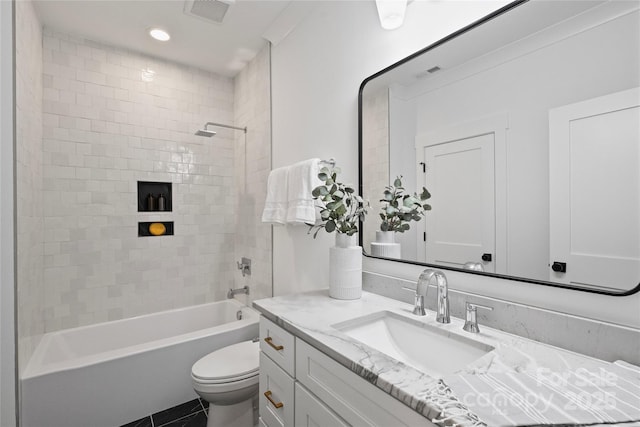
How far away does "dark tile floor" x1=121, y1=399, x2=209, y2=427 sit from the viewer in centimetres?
→ 185

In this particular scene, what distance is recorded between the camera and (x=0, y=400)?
133 centimetres

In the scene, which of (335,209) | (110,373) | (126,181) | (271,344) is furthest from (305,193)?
(126,181)

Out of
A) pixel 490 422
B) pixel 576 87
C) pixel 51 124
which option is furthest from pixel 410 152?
pixel 51 124

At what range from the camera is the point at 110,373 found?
5.85 ft

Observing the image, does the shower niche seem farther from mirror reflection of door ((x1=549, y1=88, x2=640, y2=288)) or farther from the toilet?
mirror reflection of door ((x1=549, y1=88, x2=640, y2=288))

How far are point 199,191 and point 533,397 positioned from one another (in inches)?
108

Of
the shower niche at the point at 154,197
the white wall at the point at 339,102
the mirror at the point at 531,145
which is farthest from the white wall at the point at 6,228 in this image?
the mirror at the point at 531,145

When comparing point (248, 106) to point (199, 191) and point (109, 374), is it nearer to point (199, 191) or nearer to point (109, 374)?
point (199, 191)

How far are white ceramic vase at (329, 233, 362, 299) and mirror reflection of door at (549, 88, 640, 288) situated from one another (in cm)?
71

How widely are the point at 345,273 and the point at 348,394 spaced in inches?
23.0

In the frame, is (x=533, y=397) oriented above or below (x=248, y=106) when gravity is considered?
below

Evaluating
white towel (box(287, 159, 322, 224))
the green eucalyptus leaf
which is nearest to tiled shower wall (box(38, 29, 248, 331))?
white towel (box(287, 159, 322, 224))

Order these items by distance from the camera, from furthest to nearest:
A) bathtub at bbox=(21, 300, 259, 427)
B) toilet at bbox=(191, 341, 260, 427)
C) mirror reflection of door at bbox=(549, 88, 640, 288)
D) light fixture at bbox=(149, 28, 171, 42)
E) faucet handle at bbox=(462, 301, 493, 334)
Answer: light fixture at bbox=(149, 28, 171, 42)
bathtub at bbox=(21, 300, 259, 427)
toilet at bbox=(191, 341, 260, 427)
faucet handle at bbox=(462, 301, 493, 334)
mirror reflection of door at bbox=(549, 88, 640, 288)

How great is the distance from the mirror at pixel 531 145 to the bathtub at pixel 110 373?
155 centimetres
